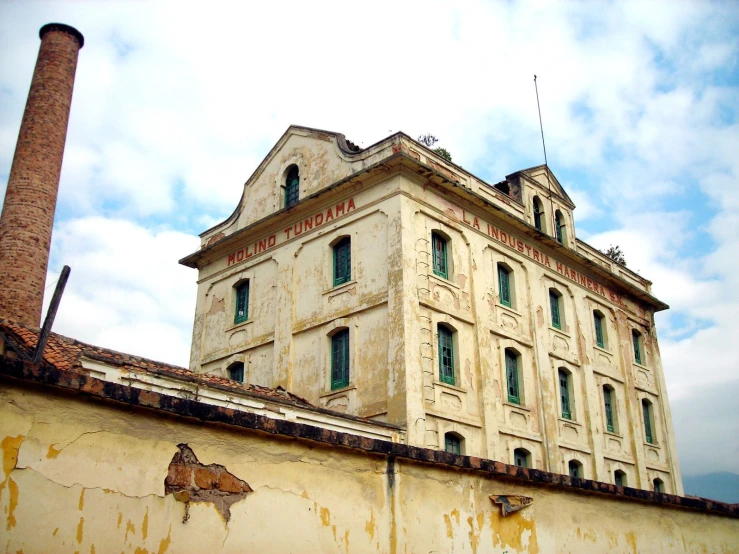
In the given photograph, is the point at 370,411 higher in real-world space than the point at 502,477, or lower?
higher

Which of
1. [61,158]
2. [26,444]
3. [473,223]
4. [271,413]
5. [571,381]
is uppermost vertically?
[61,158]

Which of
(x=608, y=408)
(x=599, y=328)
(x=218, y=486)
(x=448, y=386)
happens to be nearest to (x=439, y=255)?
(x=448, y=386)

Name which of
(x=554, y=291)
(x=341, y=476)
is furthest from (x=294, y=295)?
(x=341, y=476)

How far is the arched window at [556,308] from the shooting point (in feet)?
76.3

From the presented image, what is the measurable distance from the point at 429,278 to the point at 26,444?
14313 mm

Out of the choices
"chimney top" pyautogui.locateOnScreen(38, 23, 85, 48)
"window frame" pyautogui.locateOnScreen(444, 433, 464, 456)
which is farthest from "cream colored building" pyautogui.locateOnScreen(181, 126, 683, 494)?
"chimney top" pyautogui.locateOnScreen(38, 23, 85, 48)

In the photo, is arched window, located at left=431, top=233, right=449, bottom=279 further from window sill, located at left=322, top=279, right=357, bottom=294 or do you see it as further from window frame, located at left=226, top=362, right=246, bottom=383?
window frame, located at left=226, top=362, right=246, bottom=383

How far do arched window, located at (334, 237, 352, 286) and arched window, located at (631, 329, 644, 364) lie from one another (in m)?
12.3

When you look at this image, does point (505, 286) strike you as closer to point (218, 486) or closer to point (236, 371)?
point (236, 371)

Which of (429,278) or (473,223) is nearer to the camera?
(429,278)

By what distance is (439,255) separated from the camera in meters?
19.6

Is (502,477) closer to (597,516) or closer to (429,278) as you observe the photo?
(597,516)

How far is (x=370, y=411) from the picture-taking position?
17469 mm

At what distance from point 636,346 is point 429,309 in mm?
11961
